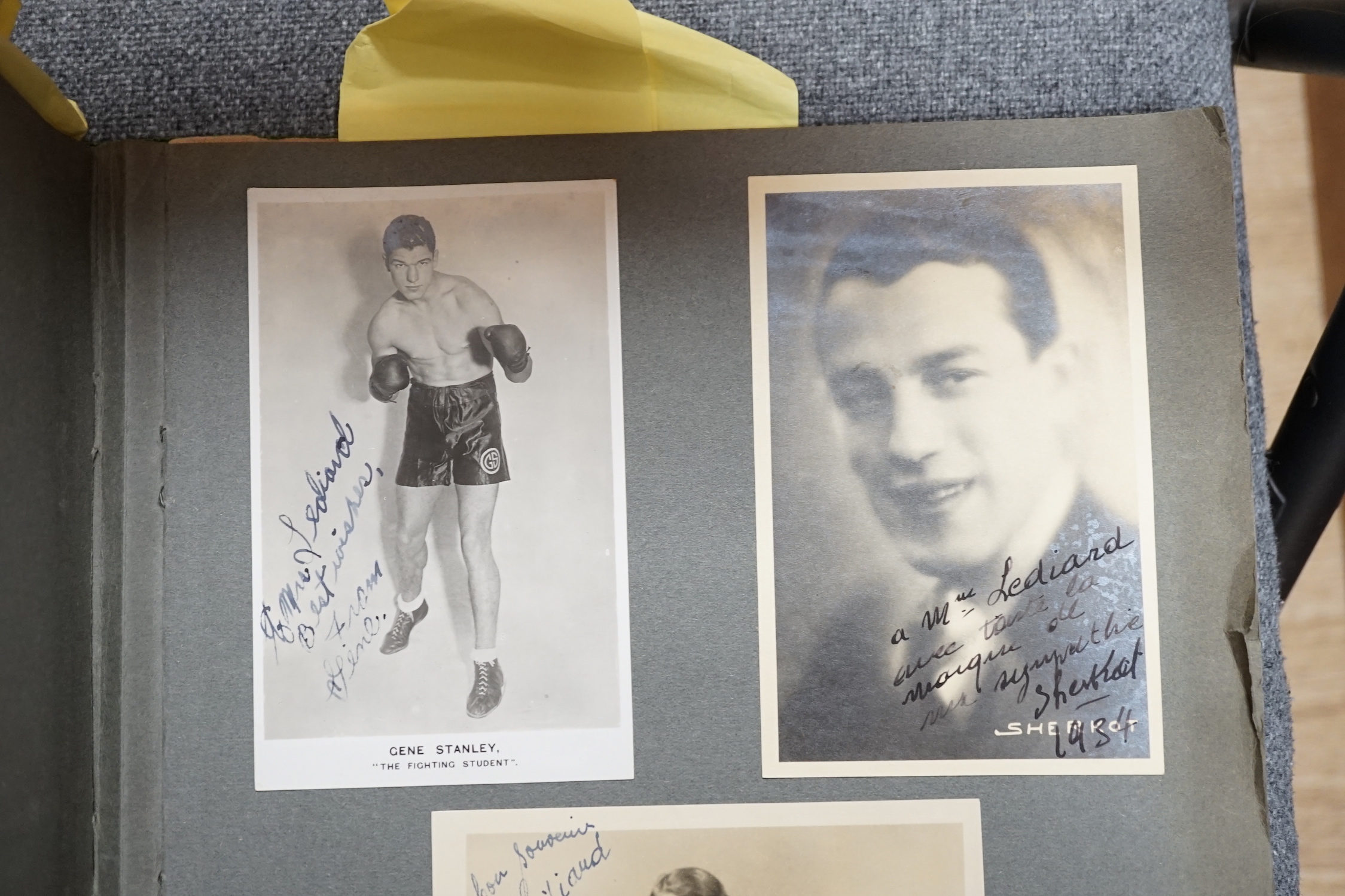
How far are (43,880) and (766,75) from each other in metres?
0.40

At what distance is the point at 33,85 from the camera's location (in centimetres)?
34

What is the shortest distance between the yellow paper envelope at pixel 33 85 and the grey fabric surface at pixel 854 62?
4 centimetres

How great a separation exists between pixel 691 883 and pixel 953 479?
0.60 feet

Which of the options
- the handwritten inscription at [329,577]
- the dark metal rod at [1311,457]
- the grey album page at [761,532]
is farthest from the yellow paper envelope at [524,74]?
the dark metal rod at [1311,457]

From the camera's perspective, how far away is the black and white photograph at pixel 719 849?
0.35 meters

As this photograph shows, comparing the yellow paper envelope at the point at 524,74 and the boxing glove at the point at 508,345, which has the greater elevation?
the yellow paper envelope at the point at 524,74

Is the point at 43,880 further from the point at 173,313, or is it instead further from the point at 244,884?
the point at 173,313

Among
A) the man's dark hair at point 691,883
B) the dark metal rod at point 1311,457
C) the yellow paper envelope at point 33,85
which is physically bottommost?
the man's dark hair at point 691,883

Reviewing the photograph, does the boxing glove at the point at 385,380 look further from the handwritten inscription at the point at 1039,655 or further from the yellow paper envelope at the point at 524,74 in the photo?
the handwritten inscription at the point at 1039,655

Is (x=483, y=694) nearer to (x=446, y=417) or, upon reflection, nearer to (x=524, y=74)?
(x=446, y=417)

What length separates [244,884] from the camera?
1.14 feet

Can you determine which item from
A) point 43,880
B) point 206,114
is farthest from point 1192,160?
point 43,880

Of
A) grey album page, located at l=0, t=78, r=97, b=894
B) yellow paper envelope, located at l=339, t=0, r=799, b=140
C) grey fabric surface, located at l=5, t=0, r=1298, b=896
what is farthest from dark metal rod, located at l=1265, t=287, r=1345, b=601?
grey album page, located at l=0, t=78, r=97, b=894

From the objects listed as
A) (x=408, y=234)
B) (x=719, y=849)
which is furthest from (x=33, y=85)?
(x=719, y=849)
